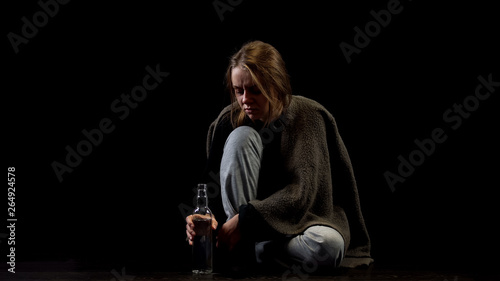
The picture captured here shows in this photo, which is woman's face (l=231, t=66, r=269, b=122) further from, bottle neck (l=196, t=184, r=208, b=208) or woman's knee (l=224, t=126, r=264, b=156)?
bottle neck (l=196, t=184, r=208, b=208)

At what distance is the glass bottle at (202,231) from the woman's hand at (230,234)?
0.11 ft

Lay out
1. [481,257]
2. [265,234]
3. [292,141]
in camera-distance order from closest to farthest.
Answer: [265,234], [292,141], [481,257]

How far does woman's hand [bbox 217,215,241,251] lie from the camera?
1436 millimetres

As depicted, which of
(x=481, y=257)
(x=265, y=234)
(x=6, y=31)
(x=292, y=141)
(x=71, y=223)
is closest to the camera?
(x=265, y=234)

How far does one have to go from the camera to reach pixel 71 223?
2.15 m

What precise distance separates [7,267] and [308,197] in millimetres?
959

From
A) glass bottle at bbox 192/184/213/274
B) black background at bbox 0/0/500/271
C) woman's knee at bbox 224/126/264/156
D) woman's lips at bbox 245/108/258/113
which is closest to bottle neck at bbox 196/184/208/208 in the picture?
glass bottle at bbox 192/184/213/274

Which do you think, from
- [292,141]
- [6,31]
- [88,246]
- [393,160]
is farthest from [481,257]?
[6,31]

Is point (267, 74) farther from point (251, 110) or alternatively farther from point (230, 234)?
point (230, 234)

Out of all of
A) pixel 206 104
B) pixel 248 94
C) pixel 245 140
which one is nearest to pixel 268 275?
pixel 245 140

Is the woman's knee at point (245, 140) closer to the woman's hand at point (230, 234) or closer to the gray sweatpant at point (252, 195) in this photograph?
the gray sweatpant at point (252, 195)

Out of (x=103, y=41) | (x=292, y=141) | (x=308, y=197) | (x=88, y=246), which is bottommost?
(x=88, y=246)

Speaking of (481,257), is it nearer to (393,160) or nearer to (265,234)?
(393,160)

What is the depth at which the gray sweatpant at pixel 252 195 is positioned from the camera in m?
1.45
